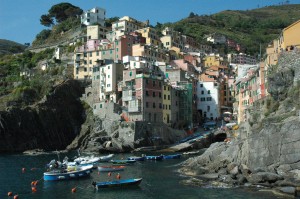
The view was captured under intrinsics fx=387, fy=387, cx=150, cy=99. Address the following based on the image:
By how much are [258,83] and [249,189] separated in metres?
33.6

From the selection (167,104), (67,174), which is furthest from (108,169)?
(167,104)

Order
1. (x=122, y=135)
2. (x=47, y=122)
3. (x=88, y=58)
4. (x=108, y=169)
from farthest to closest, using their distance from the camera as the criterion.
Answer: (x=88, y=58)
(x=47, y=122)
(x=122, y=135)
(x=108, y=169)

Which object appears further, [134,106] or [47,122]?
[47,122]

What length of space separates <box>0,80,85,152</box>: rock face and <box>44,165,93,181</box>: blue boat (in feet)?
171

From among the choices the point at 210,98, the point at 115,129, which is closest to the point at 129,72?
the point at 115,129

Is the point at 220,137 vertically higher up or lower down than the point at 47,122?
lower down

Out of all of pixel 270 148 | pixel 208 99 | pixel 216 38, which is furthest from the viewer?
pixel 216 38

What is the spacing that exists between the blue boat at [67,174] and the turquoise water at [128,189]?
113 cm

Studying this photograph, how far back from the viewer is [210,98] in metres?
113

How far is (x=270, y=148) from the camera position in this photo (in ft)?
141

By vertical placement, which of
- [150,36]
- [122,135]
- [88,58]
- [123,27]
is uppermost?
[123,27]

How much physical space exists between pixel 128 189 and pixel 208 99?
2855 inches

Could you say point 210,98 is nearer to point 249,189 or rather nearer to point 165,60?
point 165,60

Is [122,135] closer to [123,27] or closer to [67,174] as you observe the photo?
[67,174]
